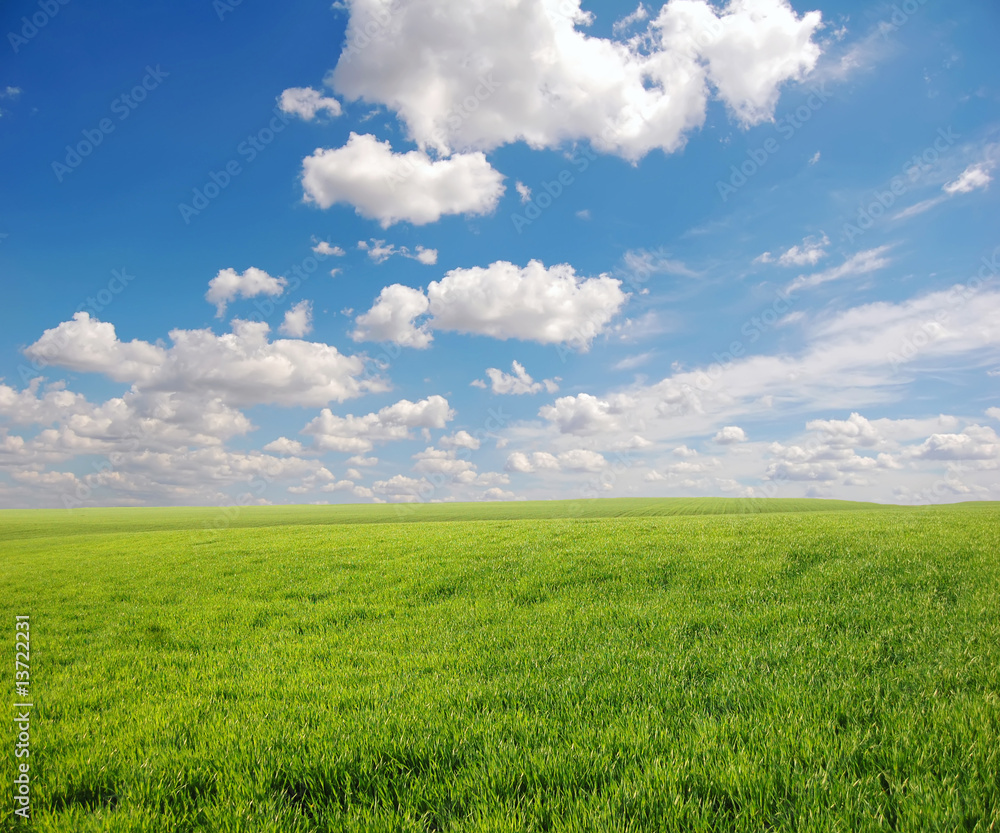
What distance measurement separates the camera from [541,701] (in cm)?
655

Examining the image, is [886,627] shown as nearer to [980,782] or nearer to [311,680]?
[980,782]

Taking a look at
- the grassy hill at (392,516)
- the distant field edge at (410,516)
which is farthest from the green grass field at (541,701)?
the grassy hill at (392,516)

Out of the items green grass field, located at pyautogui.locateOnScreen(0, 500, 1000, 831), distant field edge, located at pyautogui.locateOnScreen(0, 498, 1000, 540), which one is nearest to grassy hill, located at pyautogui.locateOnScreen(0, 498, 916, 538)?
distant field edge, located at pyautogui.locateOnScreen(0, 498, 1000, 540)

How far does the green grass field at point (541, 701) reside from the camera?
446cm

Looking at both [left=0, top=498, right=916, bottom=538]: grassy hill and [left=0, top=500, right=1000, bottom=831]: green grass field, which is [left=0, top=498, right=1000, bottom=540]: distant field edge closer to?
[left=0, top=498, right=916, bottom=538]: grassy hill

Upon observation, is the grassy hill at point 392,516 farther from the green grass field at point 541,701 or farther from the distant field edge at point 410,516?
the green grass field at point 541,701

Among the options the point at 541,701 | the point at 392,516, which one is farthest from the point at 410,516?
the point at 541,701

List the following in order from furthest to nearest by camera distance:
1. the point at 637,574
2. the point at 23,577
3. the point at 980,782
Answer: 1. the point at 23,577
2. the point at 637,574
3. the point at 980,782

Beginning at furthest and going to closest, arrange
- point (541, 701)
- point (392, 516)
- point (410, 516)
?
point (410, 516)
point (392, 516)
point (541, 701)

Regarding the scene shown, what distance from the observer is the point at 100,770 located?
5.45 m

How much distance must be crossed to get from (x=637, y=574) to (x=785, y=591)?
3.55 m

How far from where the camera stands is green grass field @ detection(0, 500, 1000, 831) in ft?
14.6

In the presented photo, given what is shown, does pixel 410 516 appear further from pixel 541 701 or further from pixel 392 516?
pixel 541 701

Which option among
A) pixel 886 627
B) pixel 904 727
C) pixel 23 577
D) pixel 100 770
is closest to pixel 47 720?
pixel 100 770
